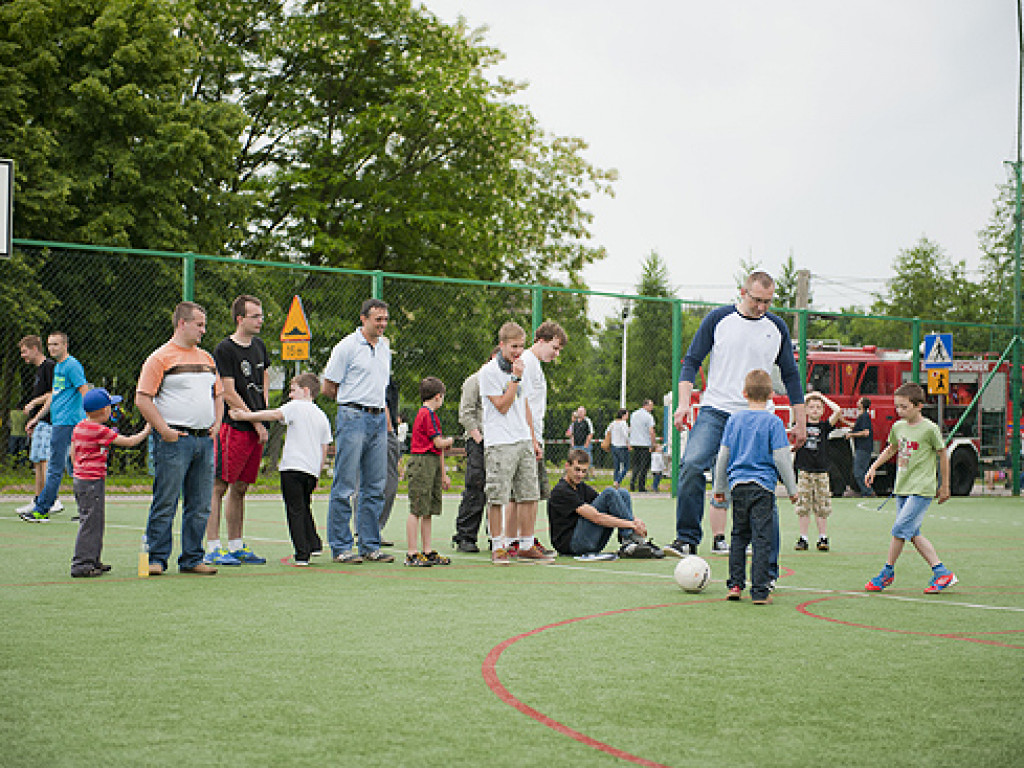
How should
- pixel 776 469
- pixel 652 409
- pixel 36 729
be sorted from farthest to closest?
pixel 652 409, pixel 776 469, pixel 36 729

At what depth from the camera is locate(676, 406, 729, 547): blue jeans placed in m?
8.68

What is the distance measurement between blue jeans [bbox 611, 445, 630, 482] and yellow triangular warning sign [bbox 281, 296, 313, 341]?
8.85 meters

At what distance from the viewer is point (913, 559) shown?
9938 millimetres

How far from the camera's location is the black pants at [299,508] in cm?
875

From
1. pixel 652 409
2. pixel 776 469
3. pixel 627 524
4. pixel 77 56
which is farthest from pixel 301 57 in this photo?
pixel 776 469

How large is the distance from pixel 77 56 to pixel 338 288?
409 inches

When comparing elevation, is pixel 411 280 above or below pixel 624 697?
above

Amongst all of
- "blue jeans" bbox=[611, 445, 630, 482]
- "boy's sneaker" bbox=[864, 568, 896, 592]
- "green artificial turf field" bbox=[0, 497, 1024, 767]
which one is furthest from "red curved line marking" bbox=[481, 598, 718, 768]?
"blue jeans" bbox=[611, 445, 630, 482]

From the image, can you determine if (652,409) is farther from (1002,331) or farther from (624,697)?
(624,697)

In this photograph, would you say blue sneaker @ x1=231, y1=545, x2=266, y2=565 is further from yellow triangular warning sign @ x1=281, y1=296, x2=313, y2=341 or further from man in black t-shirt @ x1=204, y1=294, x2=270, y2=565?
yellow triangular warning sign @ x1=281, y1=296, x2=313, y2=341

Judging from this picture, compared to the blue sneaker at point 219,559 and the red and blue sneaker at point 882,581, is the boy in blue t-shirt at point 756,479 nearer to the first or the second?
the red and blue sneaker at point 882,581

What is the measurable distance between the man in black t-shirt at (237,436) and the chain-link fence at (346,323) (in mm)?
6564

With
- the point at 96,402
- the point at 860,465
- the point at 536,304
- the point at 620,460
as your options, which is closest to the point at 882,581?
the point at 96,402

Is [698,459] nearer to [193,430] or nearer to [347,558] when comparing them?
[347,558]
